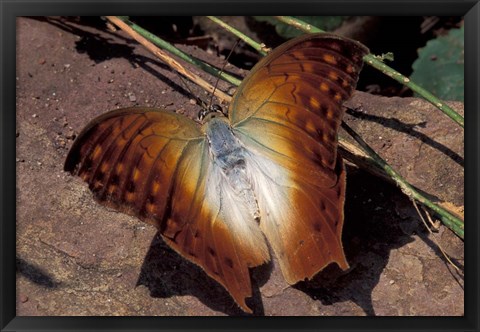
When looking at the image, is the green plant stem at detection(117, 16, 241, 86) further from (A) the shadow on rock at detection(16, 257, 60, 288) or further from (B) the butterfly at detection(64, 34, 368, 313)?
(A) the shadow on rock at detection(16, 257, 60, 288)

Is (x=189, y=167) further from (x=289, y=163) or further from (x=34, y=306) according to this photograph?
(x=34, y=306)

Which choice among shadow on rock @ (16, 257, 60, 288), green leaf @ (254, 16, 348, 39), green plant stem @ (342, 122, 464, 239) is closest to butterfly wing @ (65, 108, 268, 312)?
shadow on rock @ (16, 257, 60, 288)

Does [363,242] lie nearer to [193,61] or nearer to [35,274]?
[193,61]

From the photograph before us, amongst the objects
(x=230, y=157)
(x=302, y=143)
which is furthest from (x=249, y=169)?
(x=302, y=143)

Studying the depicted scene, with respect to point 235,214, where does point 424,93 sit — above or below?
above
